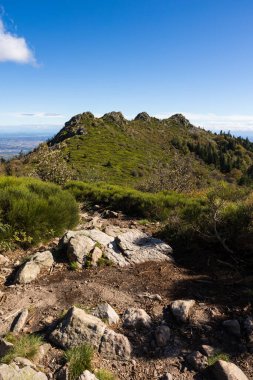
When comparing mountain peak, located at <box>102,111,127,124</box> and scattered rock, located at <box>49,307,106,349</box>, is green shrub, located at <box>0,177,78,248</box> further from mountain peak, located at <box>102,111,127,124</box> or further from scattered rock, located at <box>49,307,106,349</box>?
mountain peak, located at <box>102,111,127,124</box>

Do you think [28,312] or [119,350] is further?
[28,312]

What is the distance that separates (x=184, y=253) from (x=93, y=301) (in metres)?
3.03

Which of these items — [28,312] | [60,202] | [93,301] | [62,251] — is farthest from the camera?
[60,202]

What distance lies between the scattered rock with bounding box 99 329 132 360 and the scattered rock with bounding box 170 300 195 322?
0.98 meters

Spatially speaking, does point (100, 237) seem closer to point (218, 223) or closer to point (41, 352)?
point (218, 223)

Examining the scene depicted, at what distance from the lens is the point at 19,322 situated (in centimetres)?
507

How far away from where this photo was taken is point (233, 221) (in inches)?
311

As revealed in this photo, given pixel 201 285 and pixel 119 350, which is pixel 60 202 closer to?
pixel 201 285

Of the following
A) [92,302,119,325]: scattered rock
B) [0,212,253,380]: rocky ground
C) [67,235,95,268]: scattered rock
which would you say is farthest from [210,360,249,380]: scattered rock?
[67,235,95,268]: scattered rock

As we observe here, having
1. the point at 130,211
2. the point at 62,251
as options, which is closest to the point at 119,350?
the point at 62,251

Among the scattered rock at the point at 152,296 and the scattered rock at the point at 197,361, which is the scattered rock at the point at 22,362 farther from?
the scattered rock at the point at 152,296

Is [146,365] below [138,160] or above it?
above

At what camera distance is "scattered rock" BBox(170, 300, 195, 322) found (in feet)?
17.2

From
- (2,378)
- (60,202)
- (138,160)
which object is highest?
(60,202)
